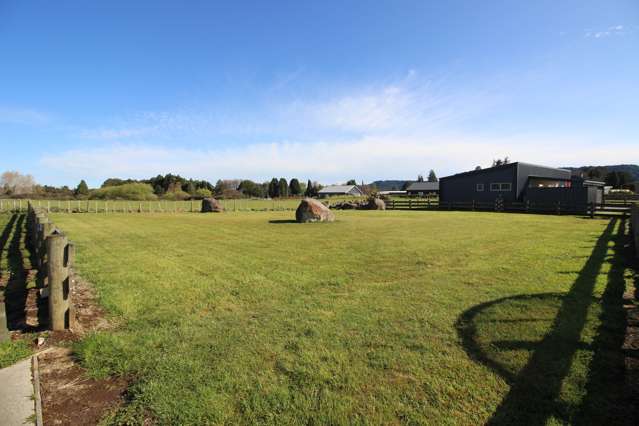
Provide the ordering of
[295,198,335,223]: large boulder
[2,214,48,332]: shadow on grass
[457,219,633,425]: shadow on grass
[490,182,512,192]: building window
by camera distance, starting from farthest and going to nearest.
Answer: [490,182,512,192]: building window
[295,198,335,223]: large boulder
[2,214,48,332]: shadow on grass
[457,219,633,425]: shadow on grass

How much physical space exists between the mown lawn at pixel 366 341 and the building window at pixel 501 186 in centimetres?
2652

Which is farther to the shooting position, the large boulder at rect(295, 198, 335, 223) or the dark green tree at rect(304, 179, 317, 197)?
the dark green tree at rect(304, 179, 317, 197)

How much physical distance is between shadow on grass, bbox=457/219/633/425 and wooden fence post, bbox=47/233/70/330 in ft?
17.5

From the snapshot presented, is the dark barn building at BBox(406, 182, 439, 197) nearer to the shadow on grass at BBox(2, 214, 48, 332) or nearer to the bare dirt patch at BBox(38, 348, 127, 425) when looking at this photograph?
the shadow on grass at BBox(2, 214, 48, 332)

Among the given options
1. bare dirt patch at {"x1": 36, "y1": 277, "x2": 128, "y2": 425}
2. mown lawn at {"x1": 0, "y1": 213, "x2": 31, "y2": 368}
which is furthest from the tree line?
bare dirt patch at {"x1": 36, "y1": 277, "x2": 128, "y2": 425}

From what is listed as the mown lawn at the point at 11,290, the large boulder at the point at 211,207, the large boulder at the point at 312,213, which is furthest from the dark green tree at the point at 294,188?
the mown lawn at the point at 11,290

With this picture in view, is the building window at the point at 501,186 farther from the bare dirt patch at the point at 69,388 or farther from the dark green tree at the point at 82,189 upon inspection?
the dark green tree at the point at 82,189

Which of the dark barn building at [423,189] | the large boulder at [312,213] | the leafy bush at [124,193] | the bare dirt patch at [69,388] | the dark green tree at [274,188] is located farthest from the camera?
the dark green tree at [274,188]

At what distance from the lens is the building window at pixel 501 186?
31961 mm

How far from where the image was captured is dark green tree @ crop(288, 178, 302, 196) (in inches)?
4020

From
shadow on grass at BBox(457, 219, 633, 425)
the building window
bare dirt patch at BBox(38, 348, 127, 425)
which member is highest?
the building window

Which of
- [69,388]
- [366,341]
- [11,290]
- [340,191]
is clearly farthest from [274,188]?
[69,388]

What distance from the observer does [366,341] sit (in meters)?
4.03

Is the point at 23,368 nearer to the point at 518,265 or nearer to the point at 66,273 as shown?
the point at 66,273
